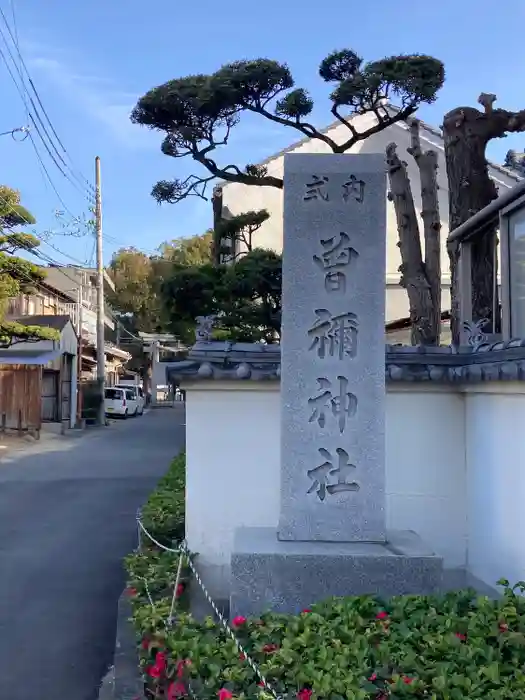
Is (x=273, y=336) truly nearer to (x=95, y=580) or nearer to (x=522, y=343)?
(x=95, y=580)

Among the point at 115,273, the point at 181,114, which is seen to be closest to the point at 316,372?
the point at 181,114

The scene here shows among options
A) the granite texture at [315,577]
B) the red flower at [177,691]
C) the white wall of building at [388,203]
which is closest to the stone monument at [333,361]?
the granite texture at [315,577]

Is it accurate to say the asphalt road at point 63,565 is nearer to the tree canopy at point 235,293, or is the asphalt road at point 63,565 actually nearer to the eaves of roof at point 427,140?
the tree canopy at point 235,293

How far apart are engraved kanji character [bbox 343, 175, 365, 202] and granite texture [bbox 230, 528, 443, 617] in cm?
260

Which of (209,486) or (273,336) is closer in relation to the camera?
(209,486)

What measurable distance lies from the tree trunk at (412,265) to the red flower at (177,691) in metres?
7.73

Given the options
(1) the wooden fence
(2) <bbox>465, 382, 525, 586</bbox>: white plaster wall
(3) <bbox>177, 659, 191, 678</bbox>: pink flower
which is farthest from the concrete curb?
(1) the wooden fence

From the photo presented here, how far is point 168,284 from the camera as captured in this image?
1484 centimetres

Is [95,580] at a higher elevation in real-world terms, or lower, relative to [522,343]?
lower

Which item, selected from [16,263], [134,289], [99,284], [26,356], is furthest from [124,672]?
[134,289]

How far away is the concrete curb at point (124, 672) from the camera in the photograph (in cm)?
490

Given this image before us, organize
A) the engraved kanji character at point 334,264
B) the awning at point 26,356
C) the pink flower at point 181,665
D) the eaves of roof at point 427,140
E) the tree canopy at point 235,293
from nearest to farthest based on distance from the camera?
the pink flower at point 181,665
the engraved kanji character at point 334,264
the tree canopy at point 235,293
the eaves of roof at point 427,140
the awning at point 26,356

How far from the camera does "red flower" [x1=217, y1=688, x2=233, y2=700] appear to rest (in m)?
3.47

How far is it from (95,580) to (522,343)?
578 cm
